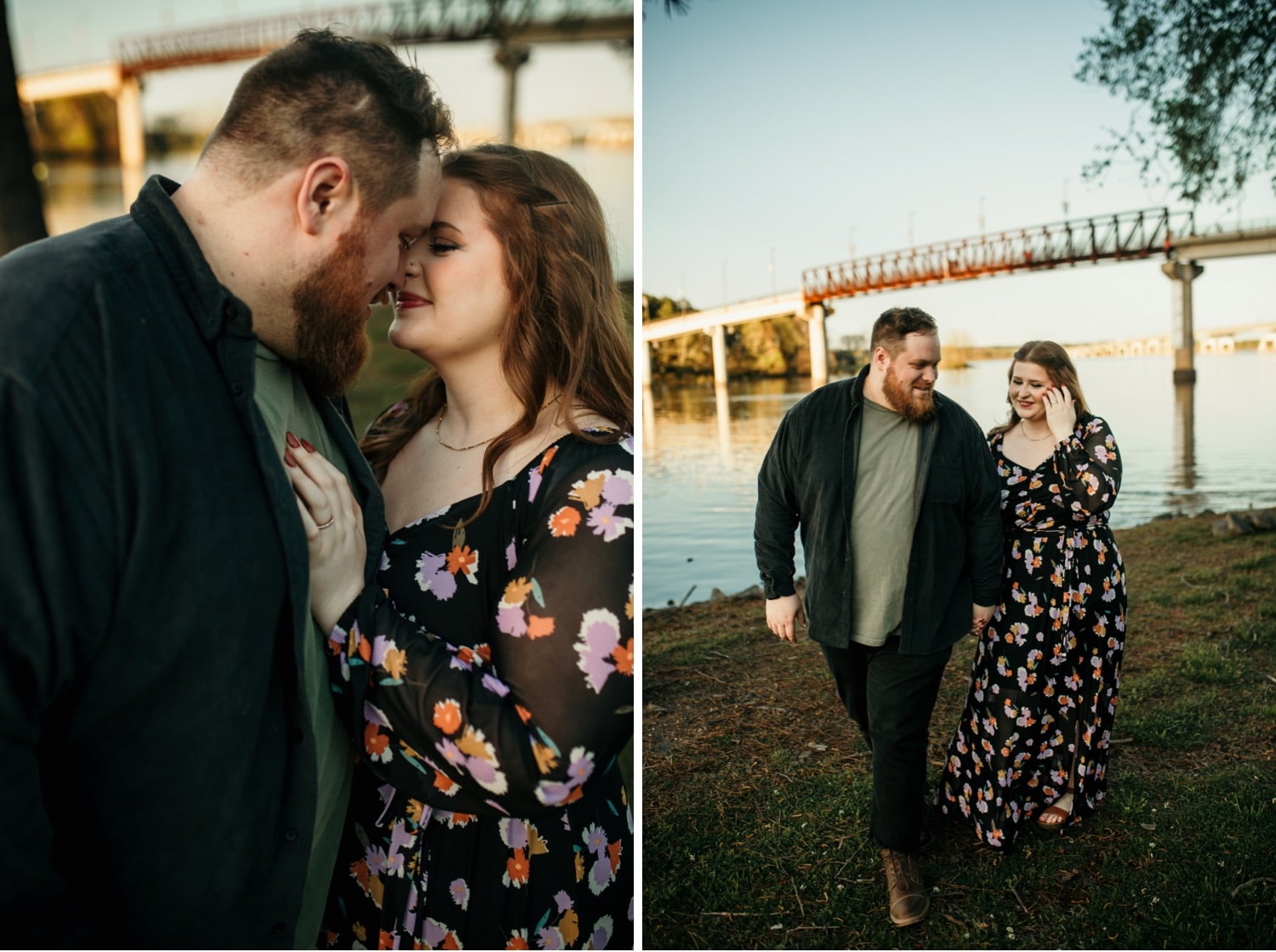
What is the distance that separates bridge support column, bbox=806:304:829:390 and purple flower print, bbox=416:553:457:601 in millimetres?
1311

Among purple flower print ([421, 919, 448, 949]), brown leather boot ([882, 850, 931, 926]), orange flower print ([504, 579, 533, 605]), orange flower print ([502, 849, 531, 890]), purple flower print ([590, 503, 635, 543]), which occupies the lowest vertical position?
brown leather boot ([882, 850, 931, 926])

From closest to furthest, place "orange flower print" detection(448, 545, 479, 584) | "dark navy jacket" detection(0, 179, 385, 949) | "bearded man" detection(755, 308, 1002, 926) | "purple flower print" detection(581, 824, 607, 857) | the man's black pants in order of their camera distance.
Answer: "dark navy jacket" detection(0, 179, 385, 949) < "orange flower print" detection(448, 545, 479, 584) < "purple flower print" detection(581, 824, 607, 857) < the man's black pants < "bearded man" detection(755, 308, 1002, 926)

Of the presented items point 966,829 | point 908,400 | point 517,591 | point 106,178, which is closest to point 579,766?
point 517,591

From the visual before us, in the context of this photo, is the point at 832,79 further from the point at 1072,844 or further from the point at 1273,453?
the point at 1072,844

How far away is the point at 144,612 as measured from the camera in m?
1.11

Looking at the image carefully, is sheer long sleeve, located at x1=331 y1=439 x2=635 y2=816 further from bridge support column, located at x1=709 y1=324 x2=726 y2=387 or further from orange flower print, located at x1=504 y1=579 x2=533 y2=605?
bridge support column, located at x1=709 y1=324 x2=726 y2=387

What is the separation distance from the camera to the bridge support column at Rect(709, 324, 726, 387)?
2.41 metres

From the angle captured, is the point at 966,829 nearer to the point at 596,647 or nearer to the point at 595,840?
the point at 595,840

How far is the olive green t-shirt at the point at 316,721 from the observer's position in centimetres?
134

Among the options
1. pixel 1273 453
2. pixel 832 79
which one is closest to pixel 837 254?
pixel 832 79

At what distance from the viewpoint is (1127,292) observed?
95.1 inches

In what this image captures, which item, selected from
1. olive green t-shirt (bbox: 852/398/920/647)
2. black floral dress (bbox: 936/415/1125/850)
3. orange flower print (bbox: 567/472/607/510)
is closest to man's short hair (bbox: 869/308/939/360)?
olive green t-shirt (bbox: 852/398/920/647)

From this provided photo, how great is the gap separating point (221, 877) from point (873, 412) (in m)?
1.76

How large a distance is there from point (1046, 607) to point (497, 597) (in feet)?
5.63
